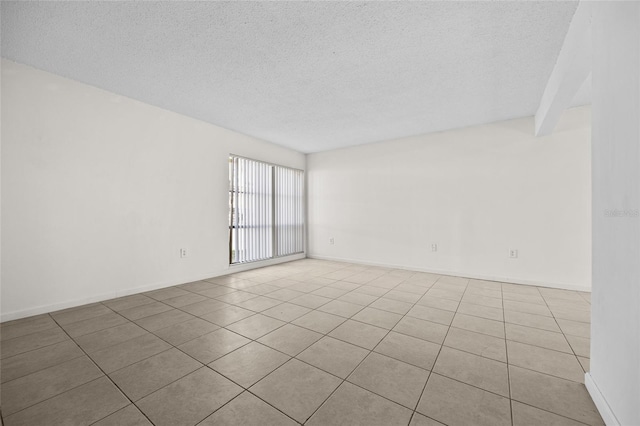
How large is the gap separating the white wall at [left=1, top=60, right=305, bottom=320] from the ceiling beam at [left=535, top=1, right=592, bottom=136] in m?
4.73

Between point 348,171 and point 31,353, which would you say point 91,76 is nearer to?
point 31,353

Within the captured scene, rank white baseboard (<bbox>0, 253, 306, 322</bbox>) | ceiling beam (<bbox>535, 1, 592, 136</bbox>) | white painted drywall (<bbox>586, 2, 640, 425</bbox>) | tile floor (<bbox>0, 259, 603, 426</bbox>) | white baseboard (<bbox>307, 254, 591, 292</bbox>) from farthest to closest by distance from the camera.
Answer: white baseboard (<bbox>307, 254, 591, 292</bbox>), white baseboard (<bbox>0, 253, 306, 322</bbox>), ceiling beam (<bbox>535, 1, 592, 136</bbox>), tile floor (<bbox>0, 259, 603, 426</bbox>), white painted drywall (<bbox>586, 2, 640, 425</bbox>)

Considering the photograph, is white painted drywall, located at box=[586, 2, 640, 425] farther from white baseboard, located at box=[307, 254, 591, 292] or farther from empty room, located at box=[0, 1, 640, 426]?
white baseboard, located at box=[307, 254, 591, 292]

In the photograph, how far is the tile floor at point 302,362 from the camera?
143cm

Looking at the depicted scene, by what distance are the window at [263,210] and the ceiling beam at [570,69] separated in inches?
187

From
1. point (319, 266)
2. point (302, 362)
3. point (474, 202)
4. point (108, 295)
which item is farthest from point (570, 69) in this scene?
point (108, 295)

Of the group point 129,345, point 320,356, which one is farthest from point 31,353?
point 320,356

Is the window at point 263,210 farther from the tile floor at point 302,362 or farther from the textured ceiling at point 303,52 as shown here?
the tile floor at point 302,362

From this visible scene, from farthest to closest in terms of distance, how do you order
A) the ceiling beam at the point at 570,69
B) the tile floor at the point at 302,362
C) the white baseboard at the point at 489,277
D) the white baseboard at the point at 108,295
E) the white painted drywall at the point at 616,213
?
the white baseboard at the point at 489,277, the white baseboard at the point at 108,295, the ceiling beam at the point at 570,69, the tile floor at the point at 302,362, the white painted drywall at the point at 616,213

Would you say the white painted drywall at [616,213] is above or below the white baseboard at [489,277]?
above

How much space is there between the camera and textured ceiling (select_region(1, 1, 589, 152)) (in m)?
1.99

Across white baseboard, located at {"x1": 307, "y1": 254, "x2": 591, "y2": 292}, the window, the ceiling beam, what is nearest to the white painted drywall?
the ceiling beam

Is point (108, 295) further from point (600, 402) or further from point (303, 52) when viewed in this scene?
point (600, 402)

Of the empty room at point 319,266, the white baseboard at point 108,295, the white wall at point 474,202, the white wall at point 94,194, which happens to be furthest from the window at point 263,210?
the white wall at point 474,202
